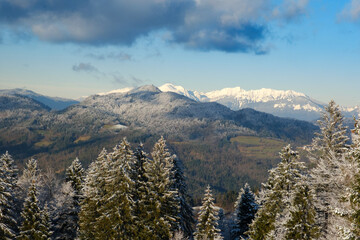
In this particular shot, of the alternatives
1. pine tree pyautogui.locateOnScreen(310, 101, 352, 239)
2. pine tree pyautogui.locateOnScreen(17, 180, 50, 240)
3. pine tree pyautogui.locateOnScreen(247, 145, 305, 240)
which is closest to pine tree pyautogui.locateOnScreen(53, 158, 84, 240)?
pine tree pyautogui.locateOnScreen(17, 180, 50, 240)

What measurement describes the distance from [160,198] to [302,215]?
650 inches

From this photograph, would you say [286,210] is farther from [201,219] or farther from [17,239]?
[17,239]

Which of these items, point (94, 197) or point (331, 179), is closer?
point (331, 179)

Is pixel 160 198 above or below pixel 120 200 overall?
above

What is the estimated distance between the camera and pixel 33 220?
Result: 33562 mm

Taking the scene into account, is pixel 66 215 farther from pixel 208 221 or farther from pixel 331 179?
pixel 331 179

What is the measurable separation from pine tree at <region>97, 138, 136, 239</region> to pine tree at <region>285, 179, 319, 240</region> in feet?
59.3

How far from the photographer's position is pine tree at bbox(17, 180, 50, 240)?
109ft

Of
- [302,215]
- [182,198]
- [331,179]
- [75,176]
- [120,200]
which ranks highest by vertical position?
[331,179]

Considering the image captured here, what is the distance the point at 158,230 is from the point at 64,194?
21.8m

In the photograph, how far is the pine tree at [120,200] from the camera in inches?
1256

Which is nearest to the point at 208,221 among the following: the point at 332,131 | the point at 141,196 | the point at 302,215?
the point at 141,196

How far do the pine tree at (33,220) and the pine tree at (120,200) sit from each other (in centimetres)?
758

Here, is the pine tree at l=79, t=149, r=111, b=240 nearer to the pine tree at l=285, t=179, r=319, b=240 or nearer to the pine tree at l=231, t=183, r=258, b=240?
the pine tree at l=285, t=179, r=319, b=240
